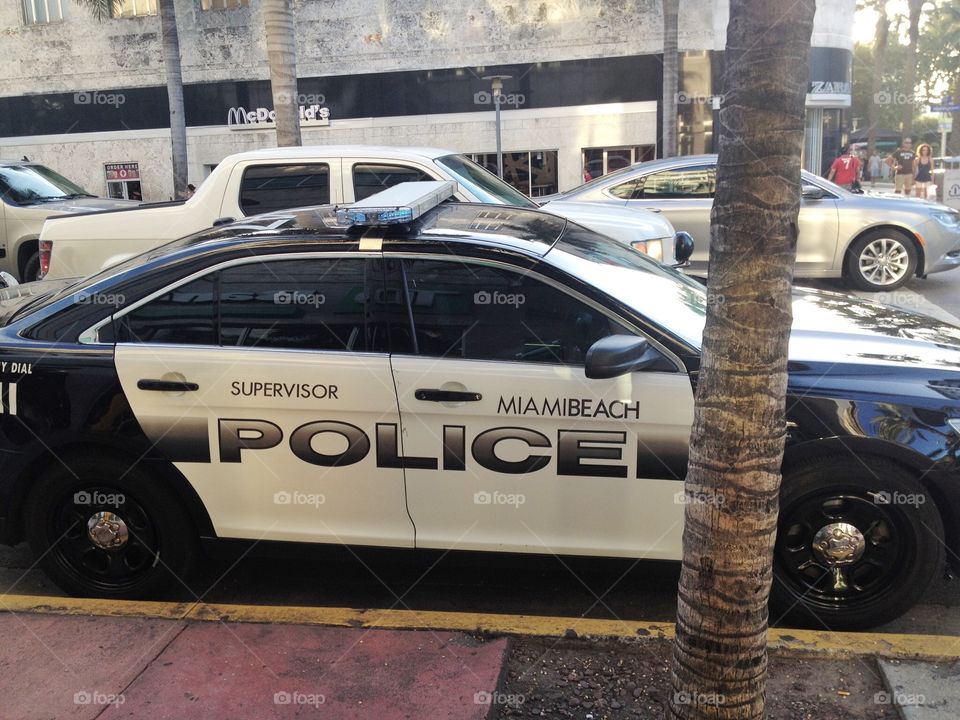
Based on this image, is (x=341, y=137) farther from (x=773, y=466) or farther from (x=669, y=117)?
(x=773, y=466)

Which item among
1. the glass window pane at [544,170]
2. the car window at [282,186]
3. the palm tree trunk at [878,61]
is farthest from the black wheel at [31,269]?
the palm tree trunk at [878,61]

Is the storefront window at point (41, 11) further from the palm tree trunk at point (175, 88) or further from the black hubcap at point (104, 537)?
the black hubcap at point (104, 537)

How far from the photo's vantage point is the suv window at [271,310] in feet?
12.4

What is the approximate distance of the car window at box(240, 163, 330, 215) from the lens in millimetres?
7621

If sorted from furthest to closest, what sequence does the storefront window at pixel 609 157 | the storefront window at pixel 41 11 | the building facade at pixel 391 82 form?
the storefront window at pixel 41 11, the storefront window at pixel 609 157, the building facade at pixel 391 82

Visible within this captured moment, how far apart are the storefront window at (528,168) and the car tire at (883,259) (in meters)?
12.3

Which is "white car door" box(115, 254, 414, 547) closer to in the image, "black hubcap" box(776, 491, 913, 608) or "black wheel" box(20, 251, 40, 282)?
"black hubcap" box(776, 491, 913, 608)

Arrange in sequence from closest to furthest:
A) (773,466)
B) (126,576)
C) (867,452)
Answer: (773,466)
(867,452)
(126,576)

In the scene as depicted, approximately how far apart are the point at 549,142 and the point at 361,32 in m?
5.38

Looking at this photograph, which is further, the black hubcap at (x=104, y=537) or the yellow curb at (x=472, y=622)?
the black hubcap at (x=104, y=537)

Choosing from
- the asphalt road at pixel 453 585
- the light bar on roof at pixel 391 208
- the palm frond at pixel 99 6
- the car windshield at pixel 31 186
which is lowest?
the asphalt road at pixel 453 585

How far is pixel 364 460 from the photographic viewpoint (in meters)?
3.72

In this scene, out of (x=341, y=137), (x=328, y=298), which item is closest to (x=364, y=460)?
(x=328, y=298)

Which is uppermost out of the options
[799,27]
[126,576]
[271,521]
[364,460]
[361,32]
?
[361,32]
